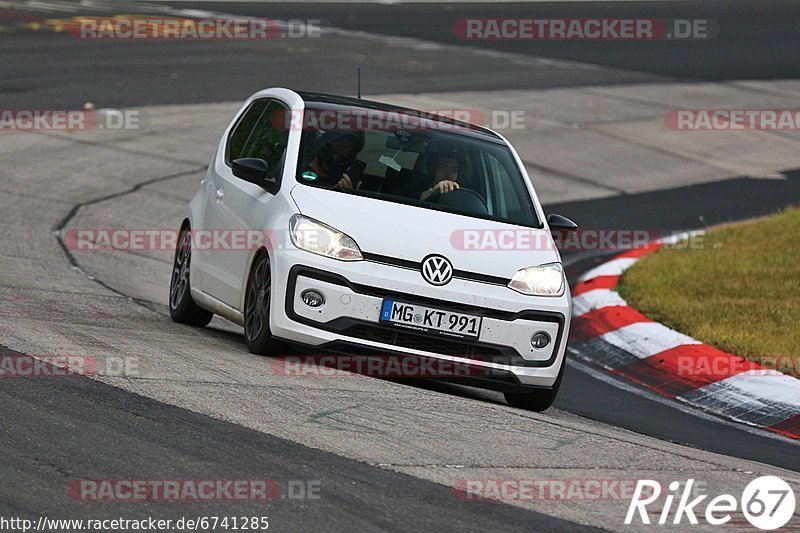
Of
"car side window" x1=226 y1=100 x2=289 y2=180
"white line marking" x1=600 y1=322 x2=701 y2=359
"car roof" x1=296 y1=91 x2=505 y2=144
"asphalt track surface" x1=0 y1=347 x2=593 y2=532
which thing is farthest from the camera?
"white line marking" x1=600 y1=322 x2=701 y2=359

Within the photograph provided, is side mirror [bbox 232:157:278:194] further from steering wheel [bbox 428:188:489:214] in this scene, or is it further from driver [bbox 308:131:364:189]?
steering wheel [bbox 428:188:489:214]

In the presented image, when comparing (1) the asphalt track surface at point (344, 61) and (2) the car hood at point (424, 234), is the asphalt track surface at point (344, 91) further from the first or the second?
(2) the car hood at point (424, 234)

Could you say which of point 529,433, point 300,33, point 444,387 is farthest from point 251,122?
point 300,33

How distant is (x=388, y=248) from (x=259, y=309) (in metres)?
0.89

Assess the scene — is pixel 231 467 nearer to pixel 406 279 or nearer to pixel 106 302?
pixel 406 279

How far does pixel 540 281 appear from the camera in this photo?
833 centimetres

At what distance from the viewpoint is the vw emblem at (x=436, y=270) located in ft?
26.2

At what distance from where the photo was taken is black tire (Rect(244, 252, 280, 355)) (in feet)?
27.2

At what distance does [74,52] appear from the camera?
971 inches

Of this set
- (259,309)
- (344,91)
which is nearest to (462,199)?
(259,309)

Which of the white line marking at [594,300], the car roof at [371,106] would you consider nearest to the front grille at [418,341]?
the car roof at [371,106]

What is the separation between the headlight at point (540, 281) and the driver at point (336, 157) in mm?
1189

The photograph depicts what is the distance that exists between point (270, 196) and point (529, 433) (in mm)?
2463

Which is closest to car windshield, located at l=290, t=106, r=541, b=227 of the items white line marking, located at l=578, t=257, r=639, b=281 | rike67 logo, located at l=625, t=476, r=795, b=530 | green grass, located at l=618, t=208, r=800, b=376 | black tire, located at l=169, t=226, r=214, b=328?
black tire, located at l=169, t=226, r=214, b=328
